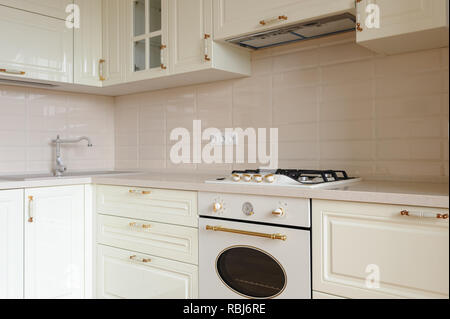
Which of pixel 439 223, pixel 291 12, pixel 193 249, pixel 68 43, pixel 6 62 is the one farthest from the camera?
pixel 68 43

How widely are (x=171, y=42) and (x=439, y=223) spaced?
1.58 metres

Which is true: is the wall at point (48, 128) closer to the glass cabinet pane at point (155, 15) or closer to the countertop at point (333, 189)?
the countertop at point (333, 189)

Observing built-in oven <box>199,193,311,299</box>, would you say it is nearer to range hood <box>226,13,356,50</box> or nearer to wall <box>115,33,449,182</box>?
wall <box>115,33,449,182</box>

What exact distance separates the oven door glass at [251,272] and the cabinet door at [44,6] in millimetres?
1709

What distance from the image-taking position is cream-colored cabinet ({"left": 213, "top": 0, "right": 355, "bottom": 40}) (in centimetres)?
166

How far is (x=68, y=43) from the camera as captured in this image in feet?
8.12

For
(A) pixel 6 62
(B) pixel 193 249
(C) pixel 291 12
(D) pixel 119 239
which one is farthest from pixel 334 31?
(A) pixel 6 62

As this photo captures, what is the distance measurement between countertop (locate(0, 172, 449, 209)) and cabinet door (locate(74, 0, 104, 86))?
0.66 metres

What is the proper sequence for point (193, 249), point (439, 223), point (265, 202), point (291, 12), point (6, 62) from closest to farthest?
point (439, 223), point (265, 202), point (291, 12), point (193, 249), point (6, 62)

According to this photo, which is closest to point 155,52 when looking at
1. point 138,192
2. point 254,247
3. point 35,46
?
point 35,46

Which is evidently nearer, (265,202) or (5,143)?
(265,202)

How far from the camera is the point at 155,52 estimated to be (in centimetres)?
233

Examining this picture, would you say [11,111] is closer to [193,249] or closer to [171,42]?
[171,42]
